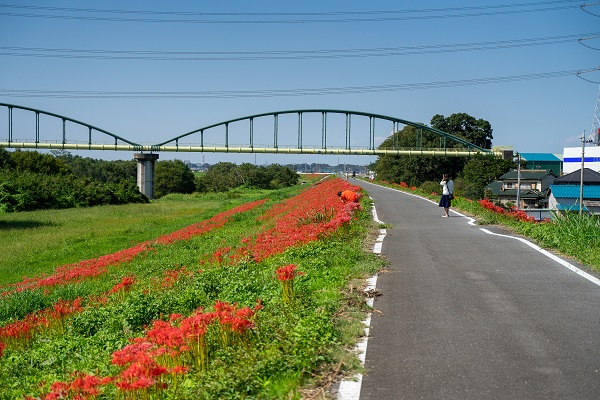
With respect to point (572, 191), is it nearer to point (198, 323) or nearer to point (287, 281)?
point (287, 281)

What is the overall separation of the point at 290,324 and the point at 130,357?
1880mm

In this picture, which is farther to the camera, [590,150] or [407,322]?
[590,150]

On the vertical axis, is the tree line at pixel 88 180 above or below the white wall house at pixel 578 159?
below

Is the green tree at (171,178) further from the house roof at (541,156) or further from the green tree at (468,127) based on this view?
the house roof at (541,156)

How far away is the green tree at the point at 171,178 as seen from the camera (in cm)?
11138

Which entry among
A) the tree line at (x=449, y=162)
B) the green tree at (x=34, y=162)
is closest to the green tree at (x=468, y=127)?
the tree line at (x=449, y=162)

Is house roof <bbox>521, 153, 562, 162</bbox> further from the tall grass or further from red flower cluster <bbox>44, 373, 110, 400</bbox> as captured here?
red flower cluster <bbox>44, 373, 110, 400</bbox>

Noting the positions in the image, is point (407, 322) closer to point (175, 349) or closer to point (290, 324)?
point (290, 324)

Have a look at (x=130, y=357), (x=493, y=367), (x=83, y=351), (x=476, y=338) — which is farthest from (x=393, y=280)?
(x=130, y=357)

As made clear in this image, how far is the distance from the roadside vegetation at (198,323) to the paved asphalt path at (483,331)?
458 mm

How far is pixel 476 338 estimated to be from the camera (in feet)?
20.1

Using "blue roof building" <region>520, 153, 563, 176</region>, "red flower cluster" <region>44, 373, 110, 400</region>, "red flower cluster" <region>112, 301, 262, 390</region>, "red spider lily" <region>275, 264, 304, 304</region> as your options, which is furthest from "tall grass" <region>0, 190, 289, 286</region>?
"blue roof building" <region>520, 153, 563, 176</region>

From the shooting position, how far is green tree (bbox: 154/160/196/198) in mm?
111375

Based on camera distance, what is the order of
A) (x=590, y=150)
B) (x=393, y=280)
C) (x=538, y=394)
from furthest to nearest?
(x=590, y=150)
(x=393, y=280)
(x=538, y=394)
